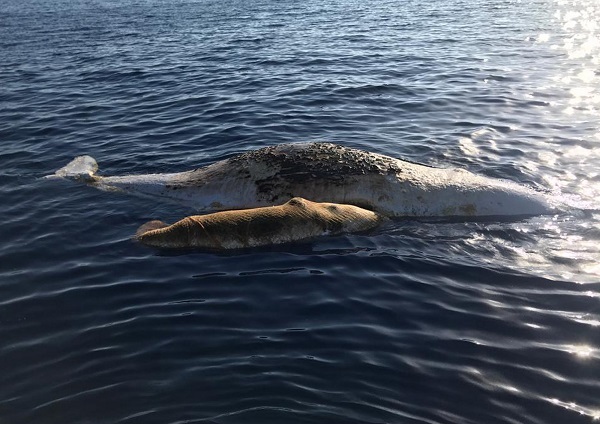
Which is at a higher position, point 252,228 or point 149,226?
point 252,228

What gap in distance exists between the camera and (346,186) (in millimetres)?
10461

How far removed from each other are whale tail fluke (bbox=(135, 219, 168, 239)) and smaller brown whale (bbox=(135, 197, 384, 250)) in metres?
0.04

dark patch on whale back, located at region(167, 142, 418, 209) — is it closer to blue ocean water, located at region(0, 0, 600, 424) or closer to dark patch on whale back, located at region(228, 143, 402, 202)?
dark patch on whale back, located at region(228, 143, 402, 202)

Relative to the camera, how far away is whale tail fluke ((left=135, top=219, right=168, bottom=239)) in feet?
32.2

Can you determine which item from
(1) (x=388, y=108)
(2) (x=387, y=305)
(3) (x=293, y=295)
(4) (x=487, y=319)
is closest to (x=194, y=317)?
(3) (x=293, y=295)

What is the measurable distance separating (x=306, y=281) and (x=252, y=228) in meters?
1.49

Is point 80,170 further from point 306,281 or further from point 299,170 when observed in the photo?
point 306,281

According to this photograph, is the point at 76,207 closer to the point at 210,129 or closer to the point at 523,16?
the point at 210,129

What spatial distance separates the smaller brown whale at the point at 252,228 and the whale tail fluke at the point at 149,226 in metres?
0.04

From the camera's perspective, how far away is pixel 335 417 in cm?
586

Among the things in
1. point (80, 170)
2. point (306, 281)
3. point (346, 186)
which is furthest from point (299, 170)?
point (80, 170)

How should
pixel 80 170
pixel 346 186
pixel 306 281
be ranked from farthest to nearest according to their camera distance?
pixel 80 170 → pixel 346 186 → pixel 306 281

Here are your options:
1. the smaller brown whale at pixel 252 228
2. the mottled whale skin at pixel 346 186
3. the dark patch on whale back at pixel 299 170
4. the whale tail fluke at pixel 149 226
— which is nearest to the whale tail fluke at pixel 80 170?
the mottled whale skin at pixel 346 186

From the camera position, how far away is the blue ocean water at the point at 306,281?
20.4ft
